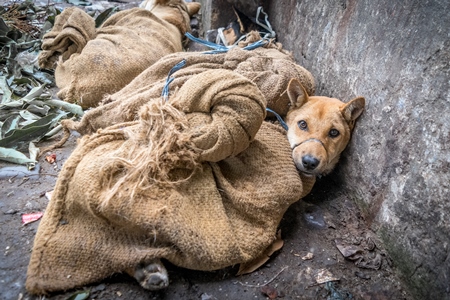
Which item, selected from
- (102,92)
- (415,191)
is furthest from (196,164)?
(102,92)

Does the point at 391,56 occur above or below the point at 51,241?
above

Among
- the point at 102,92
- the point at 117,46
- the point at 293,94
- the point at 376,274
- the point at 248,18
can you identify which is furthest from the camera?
the point at 248,18

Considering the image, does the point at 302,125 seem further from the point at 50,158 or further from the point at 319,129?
the point at 50,158

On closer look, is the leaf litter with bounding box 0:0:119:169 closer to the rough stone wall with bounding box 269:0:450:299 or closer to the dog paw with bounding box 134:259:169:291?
the dog paw with bounding box 134:259:169:291

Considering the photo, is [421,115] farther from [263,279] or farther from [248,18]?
[248,18]

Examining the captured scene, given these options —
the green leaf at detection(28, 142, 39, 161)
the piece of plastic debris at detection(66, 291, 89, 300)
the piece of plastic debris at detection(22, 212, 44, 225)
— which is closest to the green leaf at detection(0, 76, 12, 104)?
the green leaf at detection(28, 142, 39, 161)

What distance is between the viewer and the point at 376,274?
2346 mm

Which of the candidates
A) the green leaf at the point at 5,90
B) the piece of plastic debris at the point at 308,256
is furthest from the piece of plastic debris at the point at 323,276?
the green leaf at the point at 5,90

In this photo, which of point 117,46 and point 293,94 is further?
point 117,46

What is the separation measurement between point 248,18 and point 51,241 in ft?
13.9

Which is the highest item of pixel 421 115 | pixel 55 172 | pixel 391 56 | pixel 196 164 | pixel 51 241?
pixel 391 56

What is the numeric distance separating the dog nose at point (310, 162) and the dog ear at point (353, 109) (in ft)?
1.43

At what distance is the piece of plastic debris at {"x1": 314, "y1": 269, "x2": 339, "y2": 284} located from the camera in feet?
7.50

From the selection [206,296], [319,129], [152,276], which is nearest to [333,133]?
[319,129]
